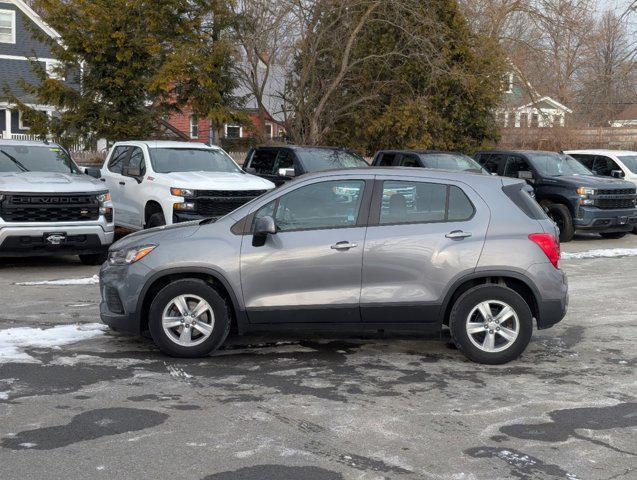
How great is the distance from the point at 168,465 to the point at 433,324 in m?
3.13

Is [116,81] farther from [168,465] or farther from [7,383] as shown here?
[168,465]

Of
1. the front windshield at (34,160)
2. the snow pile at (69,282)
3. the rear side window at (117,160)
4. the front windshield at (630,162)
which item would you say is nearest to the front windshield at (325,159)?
the rear side window at (117,160)

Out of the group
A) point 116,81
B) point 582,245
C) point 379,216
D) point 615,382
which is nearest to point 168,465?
point 379,216

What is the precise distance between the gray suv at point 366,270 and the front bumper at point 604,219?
33.7ft

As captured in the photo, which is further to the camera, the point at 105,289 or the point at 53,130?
the point at 53,130

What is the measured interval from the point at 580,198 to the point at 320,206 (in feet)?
A: 36.4

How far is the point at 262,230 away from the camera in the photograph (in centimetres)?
732

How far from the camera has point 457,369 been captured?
23.9 feet

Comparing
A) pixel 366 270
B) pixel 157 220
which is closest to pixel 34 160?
pixel 157 220

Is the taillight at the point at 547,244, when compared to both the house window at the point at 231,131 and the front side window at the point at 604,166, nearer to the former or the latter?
the front side window at the point at 604,166

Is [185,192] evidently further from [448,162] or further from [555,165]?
[555,165]

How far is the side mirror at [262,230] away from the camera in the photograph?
7.32 m

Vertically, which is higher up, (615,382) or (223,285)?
(223,285)

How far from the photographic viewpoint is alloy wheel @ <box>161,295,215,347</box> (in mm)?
7457
